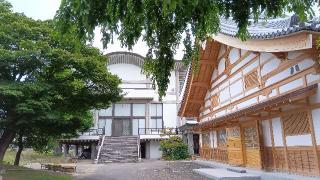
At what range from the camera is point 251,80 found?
1420 centimetres

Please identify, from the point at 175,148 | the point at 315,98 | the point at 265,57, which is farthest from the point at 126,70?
the point at 315,98

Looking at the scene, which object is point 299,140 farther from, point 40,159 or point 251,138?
point 40,159

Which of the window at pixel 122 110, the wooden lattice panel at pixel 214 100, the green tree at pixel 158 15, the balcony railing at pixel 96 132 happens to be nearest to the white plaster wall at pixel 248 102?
the wooden lattice panel at pixel 214 100

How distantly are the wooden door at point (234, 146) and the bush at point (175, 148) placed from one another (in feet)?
46.7

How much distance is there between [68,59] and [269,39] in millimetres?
8123

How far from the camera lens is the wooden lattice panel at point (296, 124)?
1047cm

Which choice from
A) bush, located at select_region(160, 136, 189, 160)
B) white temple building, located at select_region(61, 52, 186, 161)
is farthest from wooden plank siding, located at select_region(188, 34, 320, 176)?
white temple building, located at select_region(61, 52, 186, 161)

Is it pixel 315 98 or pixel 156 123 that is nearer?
pixel 315 98

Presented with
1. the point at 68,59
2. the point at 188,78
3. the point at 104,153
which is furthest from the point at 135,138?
the point at 68,59

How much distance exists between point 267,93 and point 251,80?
1.60 meters

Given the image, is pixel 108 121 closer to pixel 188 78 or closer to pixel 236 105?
pixel 188 78

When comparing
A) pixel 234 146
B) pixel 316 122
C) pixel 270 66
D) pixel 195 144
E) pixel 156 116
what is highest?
pixel 156 116

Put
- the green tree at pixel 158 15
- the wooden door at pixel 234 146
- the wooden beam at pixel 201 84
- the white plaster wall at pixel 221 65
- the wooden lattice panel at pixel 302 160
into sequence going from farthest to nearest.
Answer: the wooden beam at pixel 201 84 → the white plaster wall at pixel 221 65 → the wooden door at pixel 234 146 → the wooden lattice panel at pixel 302 160 → the green tree at pixel 158 15

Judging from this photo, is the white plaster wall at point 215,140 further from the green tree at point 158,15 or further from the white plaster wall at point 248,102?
the green tree at point 158,15
